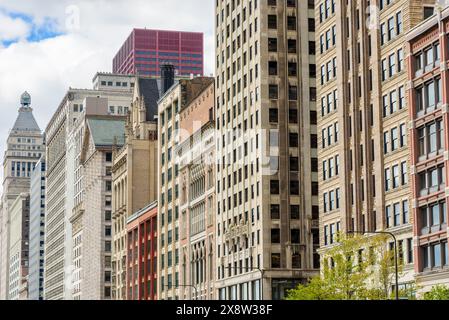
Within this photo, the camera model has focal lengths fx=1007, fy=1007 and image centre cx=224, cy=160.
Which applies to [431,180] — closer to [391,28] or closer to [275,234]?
[391,28]

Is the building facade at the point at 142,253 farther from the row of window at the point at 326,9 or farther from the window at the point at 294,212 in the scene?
the row of window at the point at 326,9

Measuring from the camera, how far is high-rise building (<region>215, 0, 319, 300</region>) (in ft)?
391

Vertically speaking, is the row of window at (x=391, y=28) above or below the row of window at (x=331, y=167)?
above

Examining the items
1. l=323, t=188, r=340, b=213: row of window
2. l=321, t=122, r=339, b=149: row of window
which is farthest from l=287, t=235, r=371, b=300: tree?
l=321, t=122, r=339, b=149: row of window

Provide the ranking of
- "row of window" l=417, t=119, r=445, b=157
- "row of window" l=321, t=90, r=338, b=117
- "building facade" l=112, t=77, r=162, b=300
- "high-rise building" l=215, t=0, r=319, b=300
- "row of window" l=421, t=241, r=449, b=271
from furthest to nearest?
"building facade" l=112, t=77, r=162, b=300, "high-rise building" l=215, t=0, r=319, b=300, "row of window" l=321, t=90, r=338, b=117, "row of window" l=417, t=119, r=445, b=157, "row of window" l=421, t=241, r=449, b=271

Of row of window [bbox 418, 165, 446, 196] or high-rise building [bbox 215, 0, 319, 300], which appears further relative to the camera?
high-rise building [bbox 215, 0, 319, 300]

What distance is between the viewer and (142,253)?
591ft

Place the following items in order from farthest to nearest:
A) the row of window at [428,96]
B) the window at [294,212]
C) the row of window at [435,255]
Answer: the window at [294,212] < the row of window at [428,96] < the row of window at [435,255]

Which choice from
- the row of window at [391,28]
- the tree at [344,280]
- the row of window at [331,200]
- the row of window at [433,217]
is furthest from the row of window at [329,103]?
the tree at [344,280]

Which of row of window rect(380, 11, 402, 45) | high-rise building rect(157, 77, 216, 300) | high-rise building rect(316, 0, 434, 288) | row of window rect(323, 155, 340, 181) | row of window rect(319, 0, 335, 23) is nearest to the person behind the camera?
high-rise building rect(316, 0, 434, 288)

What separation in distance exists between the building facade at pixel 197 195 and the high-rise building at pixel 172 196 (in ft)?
1.05

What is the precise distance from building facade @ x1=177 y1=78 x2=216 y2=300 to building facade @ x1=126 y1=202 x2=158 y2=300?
60.9 ft

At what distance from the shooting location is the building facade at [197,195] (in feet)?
456

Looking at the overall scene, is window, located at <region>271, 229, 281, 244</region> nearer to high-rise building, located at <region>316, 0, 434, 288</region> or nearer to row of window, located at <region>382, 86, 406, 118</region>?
high-rise building, located at <region>316, 0, 434, 288</region>
